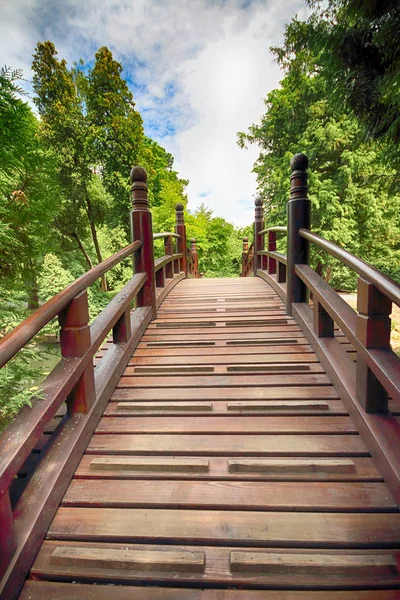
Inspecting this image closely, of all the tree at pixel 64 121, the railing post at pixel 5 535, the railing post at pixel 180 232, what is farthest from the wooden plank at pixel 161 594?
the tree at pixel 64 121

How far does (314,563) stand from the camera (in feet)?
3.60

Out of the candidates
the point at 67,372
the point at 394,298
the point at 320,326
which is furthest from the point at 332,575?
the point at 320,326

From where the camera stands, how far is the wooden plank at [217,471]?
4.67ft

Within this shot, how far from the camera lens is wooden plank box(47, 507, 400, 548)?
46.5 inches

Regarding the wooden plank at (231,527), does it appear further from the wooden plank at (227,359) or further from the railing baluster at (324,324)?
the railing baluster at (324,324)

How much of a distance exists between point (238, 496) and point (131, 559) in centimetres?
48

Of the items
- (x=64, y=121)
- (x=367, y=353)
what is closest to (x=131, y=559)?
(x=367, y=353)

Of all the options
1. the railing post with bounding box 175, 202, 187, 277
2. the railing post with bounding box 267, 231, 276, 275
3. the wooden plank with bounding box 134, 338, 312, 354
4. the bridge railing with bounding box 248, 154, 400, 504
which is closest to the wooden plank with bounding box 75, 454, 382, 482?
the bridge railing with bounding box 248, 154, 400, 504

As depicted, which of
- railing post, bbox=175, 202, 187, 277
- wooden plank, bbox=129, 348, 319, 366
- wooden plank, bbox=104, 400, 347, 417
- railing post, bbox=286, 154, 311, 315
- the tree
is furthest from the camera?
the tree

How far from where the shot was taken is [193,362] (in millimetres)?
2410

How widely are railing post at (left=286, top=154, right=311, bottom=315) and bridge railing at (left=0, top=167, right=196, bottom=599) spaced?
150cm

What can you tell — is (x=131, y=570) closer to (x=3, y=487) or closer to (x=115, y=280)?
(x=3, y=487)

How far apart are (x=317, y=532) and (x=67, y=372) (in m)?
1.28

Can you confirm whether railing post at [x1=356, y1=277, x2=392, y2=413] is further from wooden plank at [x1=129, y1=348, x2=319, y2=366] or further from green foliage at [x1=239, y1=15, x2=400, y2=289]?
green foliage at [x1=239, y1=15, x2=400, y2=289]
